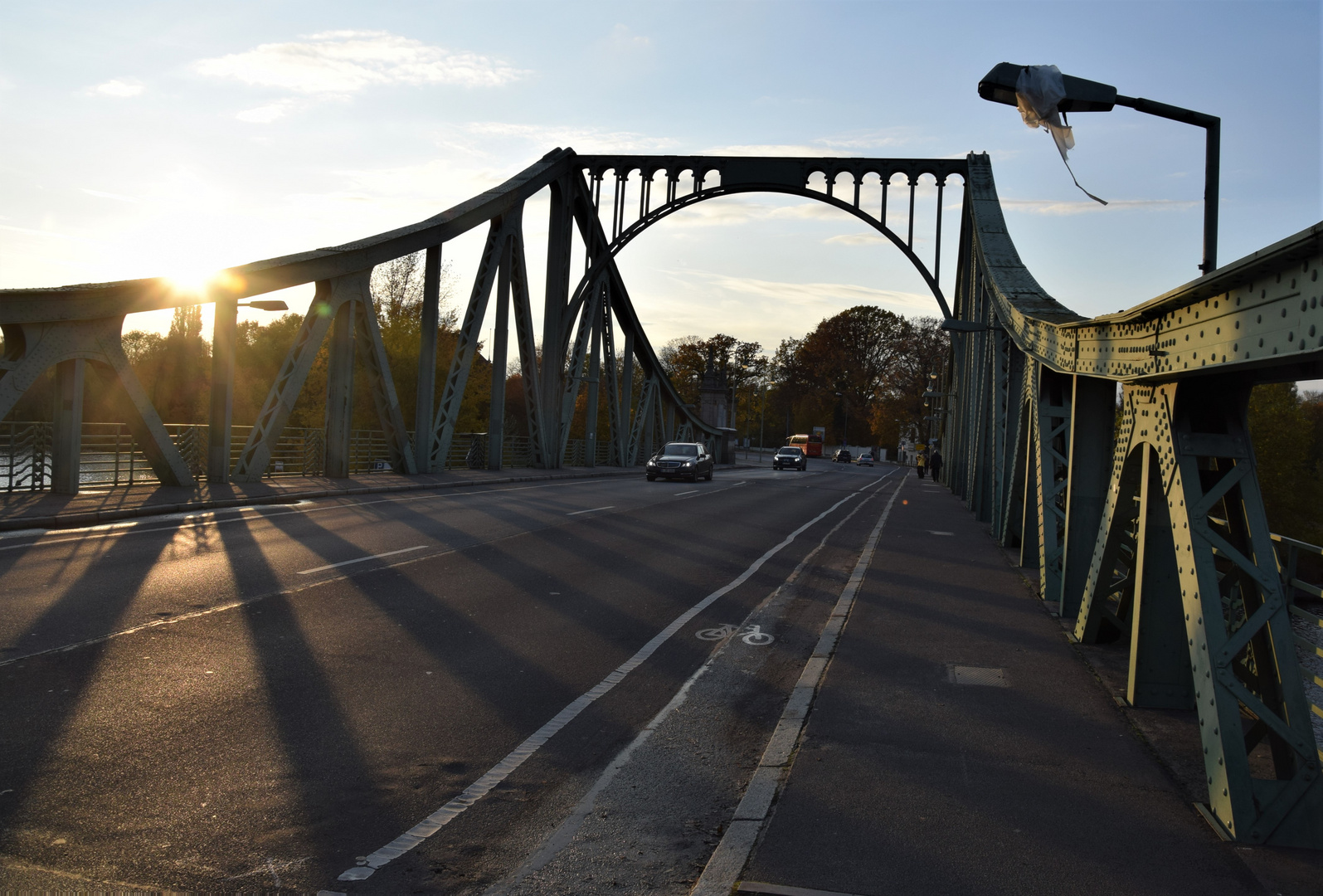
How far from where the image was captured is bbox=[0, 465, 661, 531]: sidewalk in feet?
48.3

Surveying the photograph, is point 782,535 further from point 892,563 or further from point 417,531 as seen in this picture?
point 417,531

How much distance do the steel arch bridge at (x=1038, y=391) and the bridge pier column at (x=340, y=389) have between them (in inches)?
2.5

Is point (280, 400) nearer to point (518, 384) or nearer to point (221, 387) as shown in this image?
point (221, 387)

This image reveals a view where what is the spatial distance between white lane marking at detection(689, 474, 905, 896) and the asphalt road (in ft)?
0.46

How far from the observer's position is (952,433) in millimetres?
45250

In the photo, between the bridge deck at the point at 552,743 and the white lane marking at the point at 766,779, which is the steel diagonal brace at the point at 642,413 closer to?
the bridge deck at the point at 552,743

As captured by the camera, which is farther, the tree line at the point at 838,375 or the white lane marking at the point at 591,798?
the tree line at the point at 838,375

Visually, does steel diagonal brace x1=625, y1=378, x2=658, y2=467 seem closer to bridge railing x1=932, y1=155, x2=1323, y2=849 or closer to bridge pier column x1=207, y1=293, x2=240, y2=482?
bridge pier column x1=207, y1=293, x2=240, y2=482

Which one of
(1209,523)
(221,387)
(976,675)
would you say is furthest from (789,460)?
(1209,523)

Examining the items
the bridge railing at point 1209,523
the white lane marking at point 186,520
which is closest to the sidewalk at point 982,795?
the bridge railing at point 1209,523

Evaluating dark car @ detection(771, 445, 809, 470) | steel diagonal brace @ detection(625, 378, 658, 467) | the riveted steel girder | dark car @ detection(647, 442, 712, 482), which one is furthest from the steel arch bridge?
dark car @ detection(771, 445, 809, 470)

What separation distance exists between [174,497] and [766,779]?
1609 centimetres

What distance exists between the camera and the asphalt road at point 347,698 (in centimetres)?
421

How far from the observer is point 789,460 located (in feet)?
216
